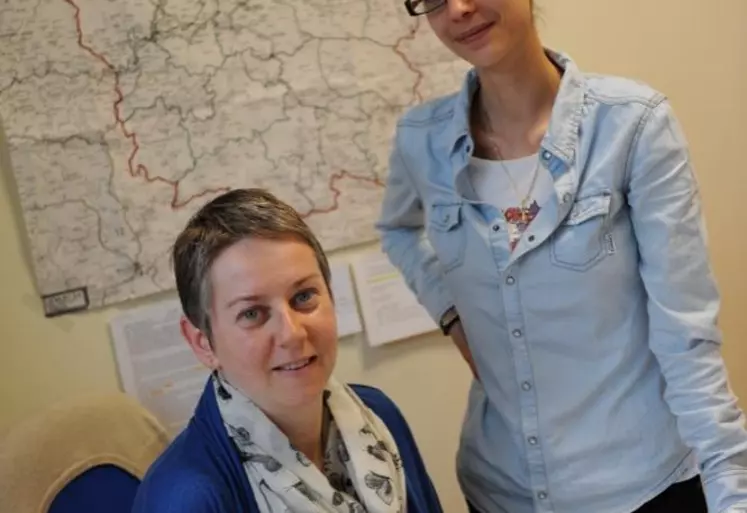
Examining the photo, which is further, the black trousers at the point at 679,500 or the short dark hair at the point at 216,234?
the black trousers at the point at 679,500

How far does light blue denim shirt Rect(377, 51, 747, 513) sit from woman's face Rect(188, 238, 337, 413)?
27 centimetres

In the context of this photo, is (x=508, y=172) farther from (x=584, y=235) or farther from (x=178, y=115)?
(x=178, y=115)

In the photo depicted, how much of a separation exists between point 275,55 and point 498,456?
3.00 feet

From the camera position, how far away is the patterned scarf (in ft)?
3.83

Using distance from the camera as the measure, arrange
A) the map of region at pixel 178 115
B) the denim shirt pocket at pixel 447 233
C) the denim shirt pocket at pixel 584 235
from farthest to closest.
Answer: the map of region at pixel 178 115, the denim shirt pocket at pixel 447 233, the denim shirt pocket at pixel 584 235

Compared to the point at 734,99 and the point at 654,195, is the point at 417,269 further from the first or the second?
the point at 734,99

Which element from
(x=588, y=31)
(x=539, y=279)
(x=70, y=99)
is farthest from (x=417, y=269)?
(x=588, y=31)

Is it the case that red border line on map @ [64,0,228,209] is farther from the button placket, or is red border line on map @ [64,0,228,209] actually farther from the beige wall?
the button placket

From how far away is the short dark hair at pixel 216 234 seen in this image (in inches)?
45.5

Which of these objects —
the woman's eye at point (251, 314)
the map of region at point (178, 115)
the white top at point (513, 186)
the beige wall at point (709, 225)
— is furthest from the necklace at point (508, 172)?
the beige wall at point (709, 225)

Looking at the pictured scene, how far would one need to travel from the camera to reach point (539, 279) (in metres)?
1.26

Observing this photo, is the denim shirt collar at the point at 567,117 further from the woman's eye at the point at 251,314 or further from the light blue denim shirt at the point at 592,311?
the woman's eye at the point at 251,314

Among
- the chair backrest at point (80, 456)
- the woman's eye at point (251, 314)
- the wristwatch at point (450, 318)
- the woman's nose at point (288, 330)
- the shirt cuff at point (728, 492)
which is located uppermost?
the woman's eye at point (251, 314)

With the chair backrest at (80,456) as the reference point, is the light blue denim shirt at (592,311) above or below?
above
